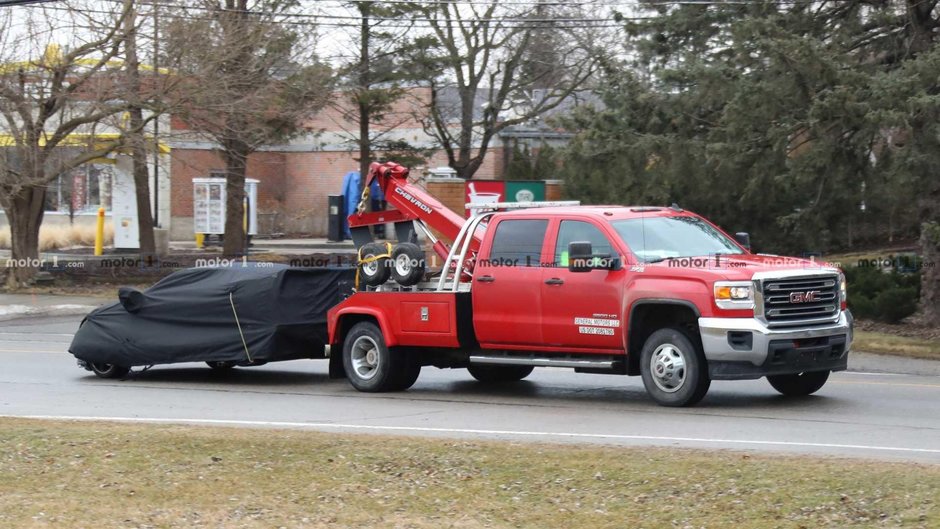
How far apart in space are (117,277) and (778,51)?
19.1 metres

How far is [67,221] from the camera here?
158 feet

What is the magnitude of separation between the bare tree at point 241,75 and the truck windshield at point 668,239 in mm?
16540

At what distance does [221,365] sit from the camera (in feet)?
51.6

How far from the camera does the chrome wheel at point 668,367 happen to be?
449 inches

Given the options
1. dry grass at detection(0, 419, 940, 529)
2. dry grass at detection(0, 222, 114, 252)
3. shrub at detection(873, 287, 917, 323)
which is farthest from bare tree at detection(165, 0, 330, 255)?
dry grass at detection(0, 419, 940, 529)

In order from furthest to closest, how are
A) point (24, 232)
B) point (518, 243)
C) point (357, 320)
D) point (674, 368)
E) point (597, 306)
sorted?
point (24, 232), point (357, 320), point (518, 243), point (597, 306), point (674, 368)

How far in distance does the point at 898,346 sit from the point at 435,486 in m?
→ 11.7

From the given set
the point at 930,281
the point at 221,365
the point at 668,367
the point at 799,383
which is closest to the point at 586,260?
the point at 668,367

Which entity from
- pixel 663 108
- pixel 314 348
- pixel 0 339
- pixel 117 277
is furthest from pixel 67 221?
pixel 314 348

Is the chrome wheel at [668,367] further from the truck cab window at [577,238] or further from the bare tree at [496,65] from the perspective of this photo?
the bare tree at [496,65]

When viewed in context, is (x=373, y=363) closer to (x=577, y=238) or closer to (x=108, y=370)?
(x=577, y=238)

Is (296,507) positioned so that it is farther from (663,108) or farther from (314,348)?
(663,108)

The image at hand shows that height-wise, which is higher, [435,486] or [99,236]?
[99,236]

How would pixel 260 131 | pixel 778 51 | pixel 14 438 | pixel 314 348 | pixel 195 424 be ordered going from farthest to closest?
pixel 260 131, pixel 778 51, pixel 314 348, pixel 195 424, pixel 14 438
